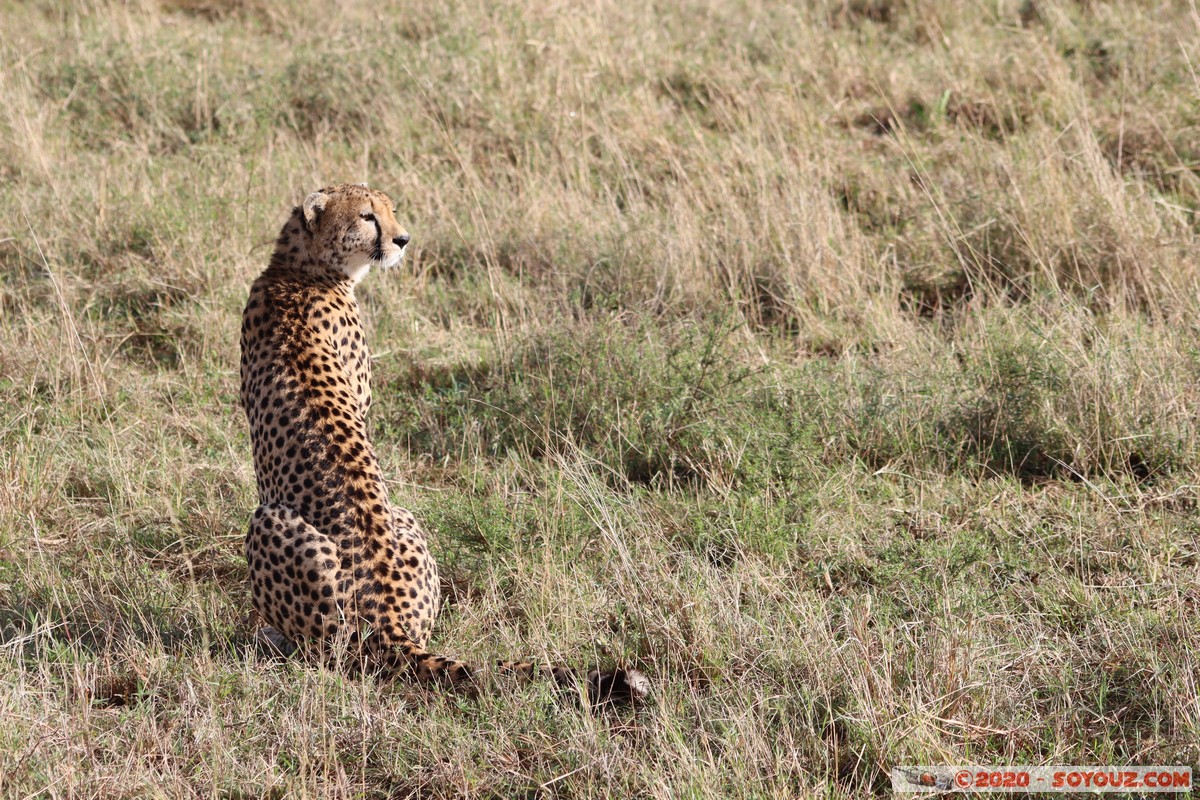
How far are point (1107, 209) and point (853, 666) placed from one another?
9.31ft

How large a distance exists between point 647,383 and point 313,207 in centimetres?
125

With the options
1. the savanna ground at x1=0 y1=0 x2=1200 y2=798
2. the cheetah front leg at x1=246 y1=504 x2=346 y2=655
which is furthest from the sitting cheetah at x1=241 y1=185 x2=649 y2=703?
the savanna ground at x1=0 y1=0 x2=1200 y2=798

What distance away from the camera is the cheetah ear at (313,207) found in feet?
12.9

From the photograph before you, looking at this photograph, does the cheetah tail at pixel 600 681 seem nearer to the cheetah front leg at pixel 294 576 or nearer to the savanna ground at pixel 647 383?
the savanna ground at pixel 647 383

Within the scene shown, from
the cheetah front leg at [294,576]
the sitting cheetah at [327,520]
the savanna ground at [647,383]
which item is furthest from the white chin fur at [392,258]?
the cheetah front leg at [294,576]

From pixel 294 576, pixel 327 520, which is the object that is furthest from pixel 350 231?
pixel 294 576

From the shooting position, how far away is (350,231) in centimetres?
396

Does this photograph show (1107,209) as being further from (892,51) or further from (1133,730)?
(1133,730)

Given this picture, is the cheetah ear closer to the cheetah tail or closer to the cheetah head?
the cheetah head

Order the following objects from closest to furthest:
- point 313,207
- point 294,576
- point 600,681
→ point 600,681 < point 294,576 < point 313,207

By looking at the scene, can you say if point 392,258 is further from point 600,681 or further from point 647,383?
point 600,681

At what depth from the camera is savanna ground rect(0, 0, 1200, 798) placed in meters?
3.09


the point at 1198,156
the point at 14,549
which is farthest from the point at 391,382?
the point at 1198,156

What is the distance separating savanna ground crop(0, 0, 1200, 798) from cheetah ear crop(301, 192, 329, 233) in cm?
85
